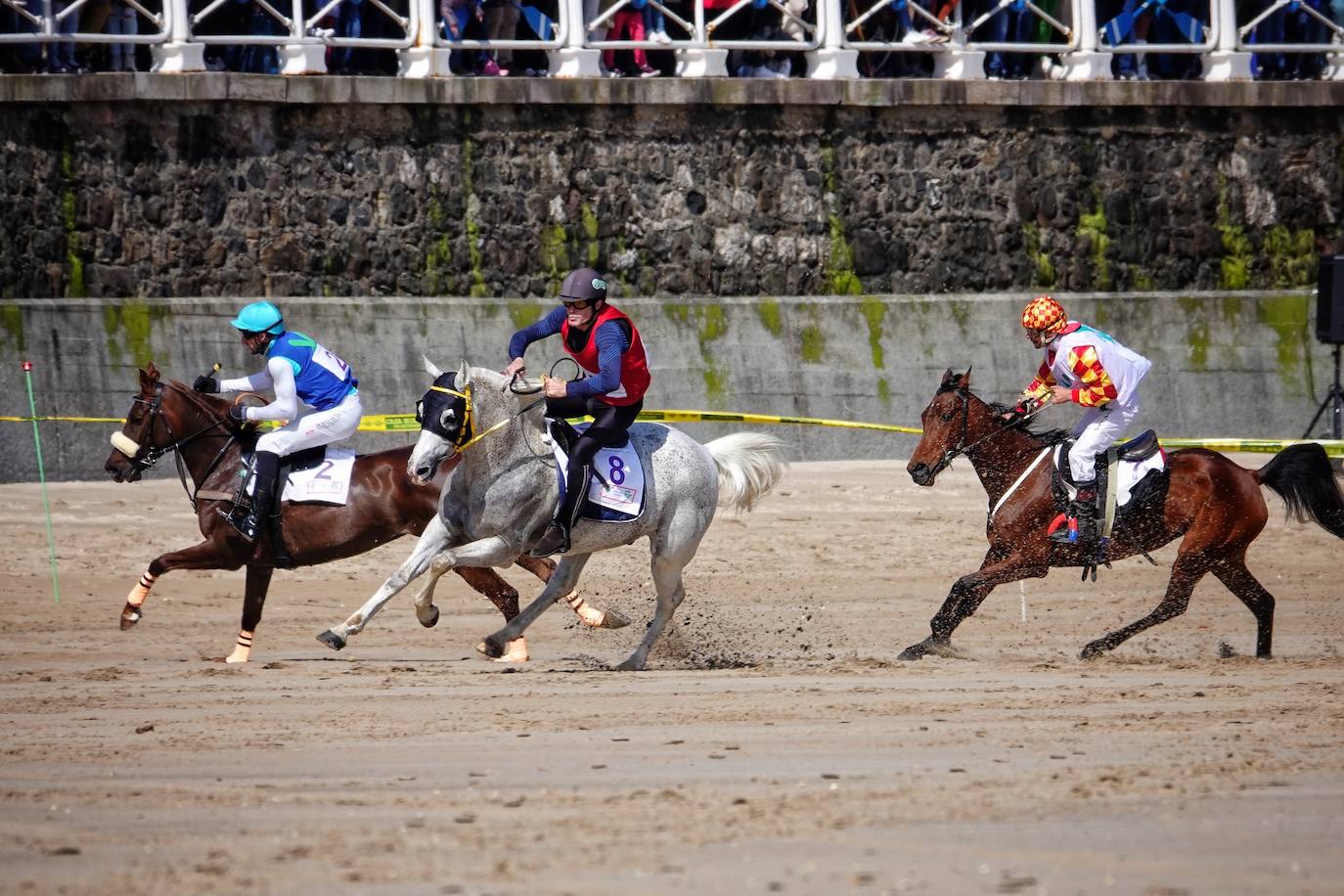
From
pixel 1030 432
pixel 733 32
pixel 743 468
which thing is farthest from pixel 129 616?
pixel 733 32

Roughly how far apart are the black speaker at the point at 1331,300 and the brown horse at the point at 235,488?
848cm

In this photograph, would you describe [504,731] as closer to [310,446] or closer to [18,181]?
[310,446]

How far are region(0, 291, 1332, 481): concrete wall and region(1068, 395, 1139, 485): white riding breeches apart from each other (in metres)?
6.13

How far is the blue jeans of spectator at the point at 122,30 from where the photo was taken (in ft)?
55.2

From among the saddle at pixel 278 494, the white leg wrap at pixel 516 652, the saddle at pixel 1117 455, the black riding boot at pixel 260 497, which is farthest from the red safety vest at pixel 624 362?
the saddle at pixel 1117 455

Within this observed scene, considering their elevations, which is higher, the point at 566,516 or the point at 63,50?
the point at 63,50

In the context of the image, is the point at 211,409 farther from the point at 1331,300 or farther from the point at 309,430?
the point at 1331,300

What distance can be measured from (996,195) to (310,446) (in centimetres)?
911

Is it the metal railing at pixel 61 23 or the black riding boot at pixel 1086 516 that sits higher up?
the metal railing at pixel 61 23

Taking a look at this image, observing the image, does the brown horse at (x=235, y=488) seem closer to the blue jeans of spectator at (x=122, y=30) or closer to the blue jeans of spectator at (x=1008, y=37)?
the blue jeans of spectator at (x=122, y=30)

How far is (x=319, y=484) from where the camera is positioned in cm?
1186

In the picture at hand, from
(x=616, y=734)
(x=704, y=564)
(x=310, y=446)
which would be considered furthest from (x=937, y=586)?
(x=616, y=734)

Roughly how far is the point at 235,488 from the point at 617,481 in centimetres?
244

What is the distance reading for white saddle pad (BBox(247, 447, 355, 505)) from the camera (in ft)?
38.9
